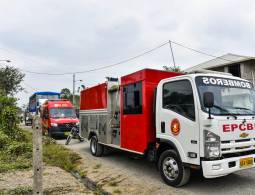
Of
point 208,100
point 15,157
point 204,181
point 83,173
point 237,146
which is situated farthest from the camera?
point 15,157

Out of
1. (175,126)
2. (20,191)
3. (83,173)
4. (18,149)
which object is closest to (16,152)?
(18,149)

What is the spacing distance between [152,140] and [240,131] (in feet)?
6.91

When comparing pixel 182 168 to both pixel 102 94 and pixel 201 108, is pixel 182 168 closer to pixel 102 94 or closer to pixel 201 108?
pixel 201 108

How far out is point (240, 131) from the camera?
5.74m

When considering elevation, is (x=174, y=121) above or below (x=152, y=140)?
above

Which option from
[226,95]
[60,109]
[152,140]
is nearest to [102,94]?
[152,140]

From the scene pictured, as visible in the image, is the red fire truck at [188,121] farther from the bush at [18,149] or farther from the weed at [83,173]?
the bush at [18,149]

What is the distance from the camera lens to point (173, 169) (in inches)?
242

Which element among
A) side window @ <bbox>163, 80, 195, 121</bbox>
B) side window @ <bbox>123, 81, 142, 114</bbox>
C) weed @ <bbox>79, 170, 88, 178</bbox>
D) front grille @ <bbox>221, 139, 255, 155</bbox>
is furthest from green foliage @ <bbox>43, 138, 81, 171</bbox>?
front grille @ <bbox>221, 139, 255, 155</bbox>

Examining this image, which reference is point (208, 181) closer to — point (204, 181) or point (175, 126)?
point (204, 181)

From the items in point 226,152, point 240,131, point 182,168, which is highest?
point 240,131

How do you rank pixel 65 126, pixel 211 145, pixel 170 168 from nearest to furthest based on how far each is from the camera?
pixel 211 145 < pixel 170 168 < pixel 65 126

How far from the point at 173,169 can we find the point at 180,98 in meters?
1.56

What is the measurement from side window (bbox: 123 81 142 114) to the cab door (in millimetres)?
668
